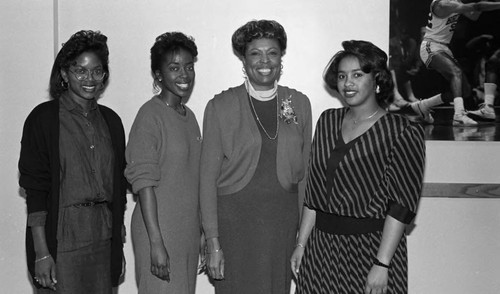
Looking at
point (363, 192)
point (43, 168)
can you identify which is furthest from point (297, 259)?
point (43, 168)

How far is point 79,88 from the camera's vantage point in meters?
2.62

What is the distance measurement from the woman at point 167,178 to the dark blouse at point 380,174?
0.60 metres

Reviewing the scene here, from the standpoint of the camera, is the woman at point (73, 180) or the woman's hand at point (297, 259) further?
the woman's hand at point (297, 259)

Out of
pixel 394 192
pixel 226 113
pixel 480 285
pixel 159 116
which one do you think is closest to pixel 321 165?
pixel 394 192

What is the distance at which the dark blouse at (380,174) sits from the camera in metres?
2.37

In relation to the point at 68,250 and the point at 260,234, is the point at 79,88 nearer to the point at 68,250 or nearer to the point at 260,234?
the point at 68,250

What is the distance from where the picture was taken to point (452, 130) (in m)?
3.61

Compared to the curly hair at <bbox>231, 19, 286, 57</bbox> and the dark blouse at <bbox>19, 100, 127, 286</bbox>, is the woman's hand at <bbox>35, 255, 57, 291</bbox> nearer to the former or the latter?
the dark blouse at <bbox>19, 100, 127, 286</bbox>

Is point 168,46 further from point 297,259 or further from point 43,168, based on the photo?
point 297,259

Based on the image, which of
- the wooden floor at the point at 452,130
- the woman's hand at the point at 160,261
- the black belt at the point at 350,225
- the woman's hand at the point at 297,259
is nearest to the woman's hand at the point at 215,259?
the woman's hand at the point at 160,261

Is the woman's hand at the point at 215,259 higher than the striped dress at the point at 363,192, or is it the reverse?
the striped dress at the point at 363,192

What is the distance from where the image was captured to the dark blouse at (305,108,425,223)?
93.3 inches

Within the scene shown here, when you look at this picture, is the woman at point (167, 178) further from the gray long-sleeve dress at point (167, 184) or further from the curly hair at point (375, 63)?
the curly hair at point (375, 63)

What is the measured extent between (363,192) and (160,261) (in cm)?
88
